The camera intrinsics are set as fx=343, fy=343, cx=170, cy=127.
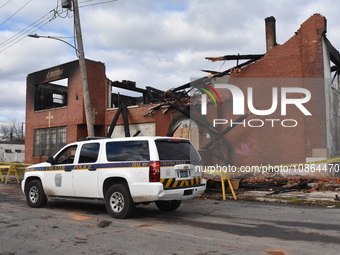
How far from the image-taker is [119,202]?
8.09 meters

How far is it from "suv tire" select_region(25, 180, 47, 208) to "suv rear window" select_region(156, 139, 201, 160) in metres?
4.17

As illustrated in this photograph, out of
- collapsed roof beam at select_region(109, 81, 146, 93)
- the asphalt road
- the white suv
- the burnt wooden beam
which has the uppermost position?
collapsed roof beam at select_region(109, 81, 146, 93)

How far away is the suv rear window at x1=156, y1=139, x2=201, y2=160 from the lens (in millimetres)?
8031

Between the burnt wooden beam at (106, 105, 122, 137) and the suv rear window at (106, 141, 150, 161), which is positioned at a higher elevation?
the burnt wooden beam at (106, 105, 122, 137)

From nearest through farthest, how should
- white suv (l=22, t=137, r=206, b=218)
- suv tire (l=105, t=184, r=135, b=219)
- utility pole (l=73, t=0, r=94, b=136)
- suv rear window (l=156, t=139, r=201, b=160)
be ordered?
1. white suv (l=22, t=137, r=206, b=218)
2. suv tire (l=105, t=184, r=135, b=219)
3. suv rear window (l=156, t=139, r=201, b=160)
4. utility pole (l=73, t=0, r=94, b=136)

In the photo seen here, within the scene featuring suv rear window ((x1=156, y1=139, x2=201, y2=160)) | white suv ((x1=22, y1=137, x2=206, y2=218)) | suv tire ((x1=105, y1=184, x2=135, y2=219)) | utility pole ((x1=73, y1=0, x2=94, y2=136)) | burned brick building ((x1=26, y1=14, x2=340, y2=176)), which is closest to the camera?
white suv ((x1=22, y1=137, x2=206, y2=218))

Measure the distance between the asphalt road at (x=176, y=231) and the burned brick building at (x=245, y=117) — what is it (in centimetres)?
739

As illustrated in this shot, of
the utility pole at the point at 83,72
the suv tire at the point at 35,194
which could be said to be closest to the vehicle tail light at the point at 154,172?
the suv tire at the point at 35,194

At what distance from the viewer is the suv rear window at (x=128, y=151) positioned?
7.92 m

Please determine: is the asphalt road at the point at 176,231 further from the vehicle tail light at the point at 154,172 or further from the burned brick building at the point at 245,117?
the burned brick building at the point at 245,117

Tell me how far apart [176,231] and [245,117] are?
11700 millimetres

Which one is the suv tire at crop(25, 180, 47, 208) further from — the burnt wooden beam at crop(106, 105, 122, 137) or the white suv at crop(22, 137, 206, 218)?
the burnt wooden beam at crop(106, 105, 122, 137)

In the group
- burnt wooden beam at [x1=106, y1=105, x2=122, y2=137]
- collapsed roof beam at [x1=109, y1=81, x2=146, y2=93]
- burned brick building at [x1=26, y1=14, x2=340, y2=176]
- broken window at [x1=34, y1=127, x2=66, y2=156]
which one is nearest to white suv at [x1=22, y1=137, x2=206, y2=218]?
burned brick building at [x1=26, y1=14, x2=340, y2=176]

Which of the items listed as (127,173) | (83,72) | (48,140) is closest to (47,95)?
(48,140)
